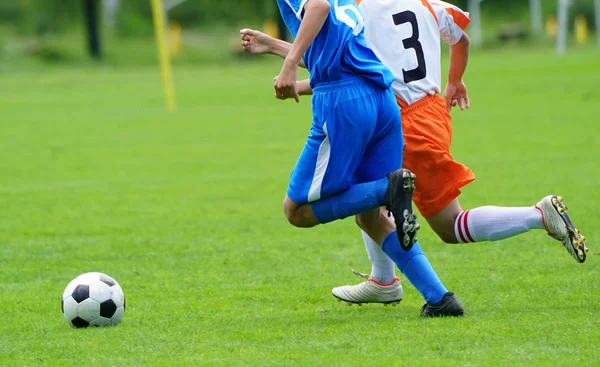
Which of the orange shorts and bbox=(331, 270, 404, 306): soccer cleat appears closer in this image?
the orange shorts

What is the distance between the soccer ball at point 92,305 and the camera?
5512mm

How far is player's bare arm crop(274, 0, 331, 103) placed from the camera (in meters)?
5.00

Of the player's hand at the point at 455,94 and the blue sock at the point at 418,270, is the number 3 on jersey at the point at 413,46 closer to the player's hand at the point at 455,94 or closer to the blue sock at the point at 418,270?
the player's hand at the point at 455,94

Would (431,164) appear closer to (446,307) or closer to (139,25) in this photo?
(446,307)

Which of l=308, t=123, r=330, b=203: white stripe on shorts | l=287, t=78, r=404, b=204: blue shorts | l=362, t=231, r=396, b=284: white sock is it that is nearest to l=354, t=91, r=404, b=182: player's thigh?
l=287, t=78, r=404, b=204: blue shorts

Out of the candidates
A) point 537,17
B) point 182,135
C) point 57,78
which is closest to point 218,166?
point 182,135

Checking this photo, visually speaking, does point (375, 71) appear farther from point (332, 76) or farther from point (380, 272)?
point (380, 272)

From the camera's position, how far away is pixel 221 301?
20.5 ft

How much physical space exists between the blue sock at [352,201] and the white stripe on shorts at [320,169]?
0.25 ft

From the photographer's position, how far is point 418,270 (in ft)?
18.1

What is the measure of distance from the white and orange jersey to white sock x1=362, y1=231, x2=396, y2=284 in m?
0.94

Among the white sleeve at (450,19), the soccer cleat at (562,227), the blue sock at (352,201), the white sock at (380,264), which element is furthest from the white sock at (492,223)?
the white sleeve at (450,19)

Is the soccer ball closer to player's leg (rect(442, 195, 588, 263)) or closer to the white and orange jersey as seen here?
player's leg (rect(442, 195, 588, 263))

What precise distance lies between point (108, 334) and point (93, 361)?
2.03 feet
